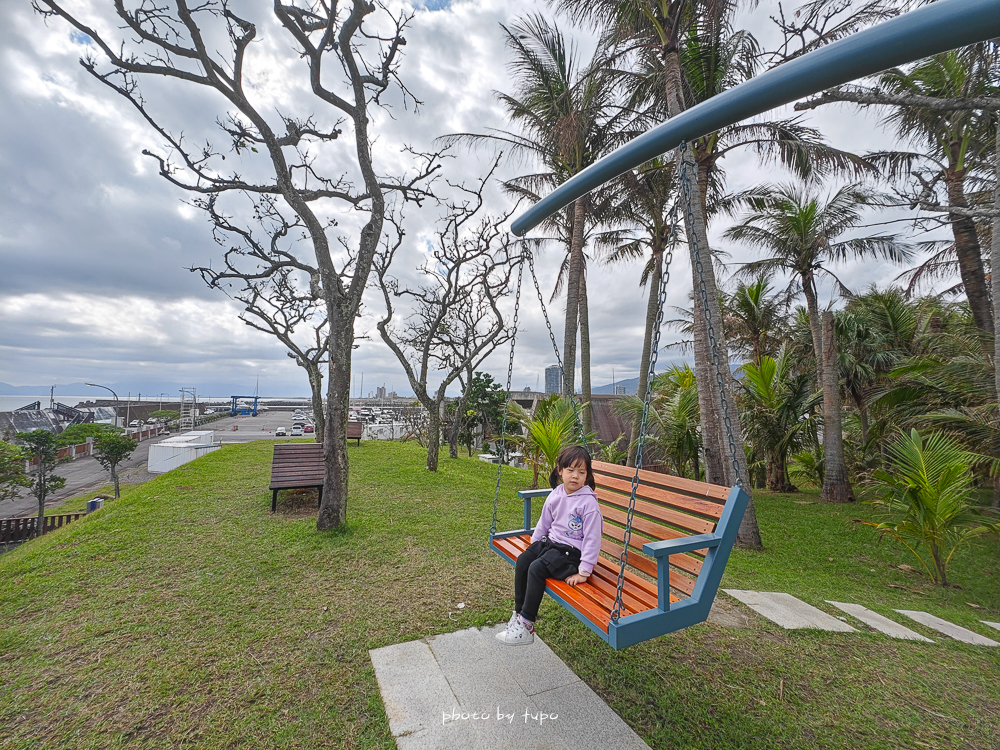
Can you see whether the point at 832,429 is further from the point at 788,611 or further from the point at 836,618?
the point at 788,611

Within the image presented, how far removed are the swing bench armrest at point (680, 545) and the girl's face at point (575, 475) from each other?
2.35ft

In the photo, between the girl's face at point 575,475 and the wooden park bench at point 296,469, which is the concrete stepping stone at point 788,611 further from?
the wooden park bench at point 296,469

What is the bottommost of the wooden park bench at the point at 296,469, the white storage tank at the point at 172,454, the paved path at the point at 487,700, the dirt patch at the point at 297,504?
the white storage tank at the point at 172,454

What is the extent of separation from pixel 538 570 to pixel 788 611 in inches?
108

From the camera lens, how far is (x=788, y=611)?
3.67m

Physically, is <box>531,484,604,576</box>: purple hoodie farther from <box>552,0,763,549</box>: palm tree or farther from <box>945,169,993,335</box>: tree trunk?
<box>945,169,993,335</box>: tree trunk

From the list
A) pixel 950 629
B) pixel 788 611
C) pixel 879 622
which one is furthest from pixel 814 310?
pixel 788 611

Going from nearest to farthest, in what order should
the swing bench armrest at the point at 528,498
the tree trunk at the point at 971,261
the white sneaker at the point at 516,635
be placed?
1. the white sneaker at the point at 516,635
2. the swing bench armrest at the point at 528,498
3. the tree trunk at the point at 971,261

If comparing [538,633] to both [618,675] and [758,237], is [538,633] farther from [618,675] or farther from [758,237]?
[758,237]

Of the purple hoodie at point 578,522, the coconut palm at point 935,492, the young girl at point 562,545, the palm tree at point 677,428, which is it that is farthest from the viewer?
the palm tree at point 677,428

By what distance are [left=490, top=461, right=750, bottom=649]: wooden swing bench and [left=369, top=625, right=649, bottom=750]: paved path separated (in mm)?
599

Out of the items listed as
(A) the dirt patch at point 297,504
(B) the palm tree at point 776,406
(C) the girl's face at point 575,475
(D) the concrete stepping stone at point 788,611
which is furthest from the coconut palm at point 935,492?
(A) the dirt patch at point 297,504

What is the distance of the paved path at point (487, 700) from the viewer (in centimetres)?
210

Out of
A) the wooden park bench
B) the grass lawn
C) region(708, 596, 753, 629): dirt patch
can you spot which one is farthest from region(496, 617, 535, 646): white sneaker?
the wooden park bench
